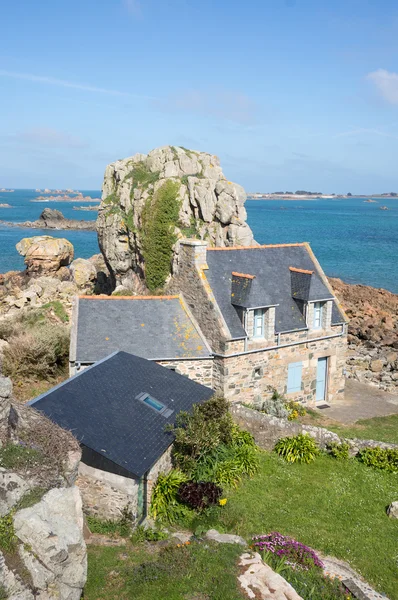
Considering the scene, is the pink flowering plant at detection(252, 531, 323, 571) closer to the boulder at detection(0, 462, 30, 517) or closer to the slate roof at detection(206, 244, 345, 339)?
the boulder at detection(0, 462, 30, 517)

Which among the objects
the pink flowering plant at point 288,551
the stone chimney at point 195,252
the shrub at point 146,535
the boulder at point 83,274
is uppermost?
the stone chimney at point 195,252

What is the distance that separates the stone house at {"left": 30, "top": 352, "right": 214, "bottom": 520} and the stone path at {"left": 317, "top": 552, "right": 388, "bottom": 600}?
4.40 m

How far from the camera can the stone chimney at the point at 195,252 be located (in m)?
21.0

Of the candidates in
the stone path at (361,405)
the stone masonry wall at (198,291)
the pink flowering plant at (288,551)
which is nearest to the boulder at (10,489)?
the pink flowering plant at (288,551)

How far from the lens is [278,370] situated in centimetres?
2170

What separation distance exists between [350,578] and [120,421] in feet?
20.8

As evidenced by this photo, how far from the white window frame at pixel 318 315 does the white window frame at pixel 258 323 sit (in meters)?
2.93

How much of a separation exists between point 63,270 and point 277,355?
29353mm

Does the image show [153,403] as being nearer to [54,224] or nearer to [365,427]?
[365,427]

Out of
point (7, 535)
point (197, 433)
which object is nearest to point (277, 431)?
point (197, 433)

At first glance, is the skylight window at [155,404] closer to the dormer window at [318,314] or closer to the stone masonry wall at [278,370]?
the stone masonry wall at [278,370]

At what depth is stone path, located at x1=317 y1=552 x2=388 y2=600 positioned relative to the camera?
1072cm

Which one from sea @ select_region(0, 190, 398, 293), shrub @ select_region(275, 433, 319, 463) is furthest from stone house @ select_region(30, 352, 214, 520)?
sea @ select_region(0, 190, 398, 293)

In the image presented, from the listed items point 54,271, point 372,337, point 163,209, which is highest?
point 163,209
